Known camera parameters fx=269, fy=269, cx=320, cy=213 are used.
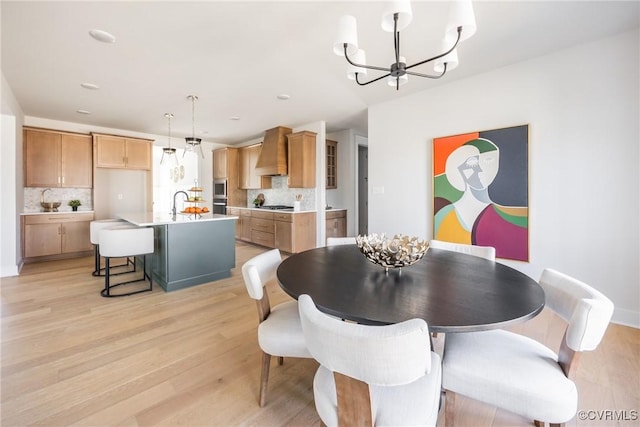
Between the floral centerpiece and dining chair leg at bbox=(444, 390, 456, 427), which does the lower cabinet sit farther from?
dining chair leg at bbox=(444, 390, 456, 427)

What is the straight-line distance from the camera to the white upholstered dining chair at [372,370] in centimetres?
77

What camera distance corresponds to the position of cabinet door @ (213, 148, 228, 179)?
680cm

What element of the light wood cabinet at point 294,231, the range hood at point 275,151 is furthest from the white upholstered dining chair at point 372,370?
the range hood at point 275,151

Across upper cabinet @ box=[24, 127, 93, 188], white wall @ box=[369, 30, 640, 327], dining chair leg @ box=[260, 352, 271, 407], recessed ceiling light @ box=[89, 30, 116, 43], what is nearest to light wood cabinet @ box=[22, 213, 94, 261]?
upper cabinet @ box=[24, 127, 93, 188]

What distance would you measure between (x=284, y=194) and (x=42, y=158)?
4329 millimetres

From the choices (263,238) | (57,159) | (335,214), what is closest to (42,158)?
(57,159)

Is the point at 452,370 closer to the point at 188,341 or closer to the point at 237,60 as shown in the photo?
the point at 188,341

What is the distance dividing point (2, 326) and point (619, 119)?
571 cm

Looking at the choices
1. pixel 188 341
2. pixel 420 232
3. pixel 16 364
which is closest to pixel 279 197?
pixel 420 232

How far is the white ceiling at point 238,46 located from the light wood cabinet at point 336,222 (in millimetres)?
2267

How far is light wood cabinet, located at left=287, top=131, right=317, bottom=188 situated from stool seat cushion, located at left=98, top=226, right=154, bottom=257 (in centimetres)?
282

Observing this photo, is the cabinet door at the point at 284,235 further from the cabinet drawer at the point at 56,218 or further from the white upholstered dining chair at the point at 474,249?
the cabinet drawer at the point at 56,218

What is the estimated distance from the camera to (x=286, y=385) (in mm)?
1675

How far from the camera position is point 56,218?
186 inches
